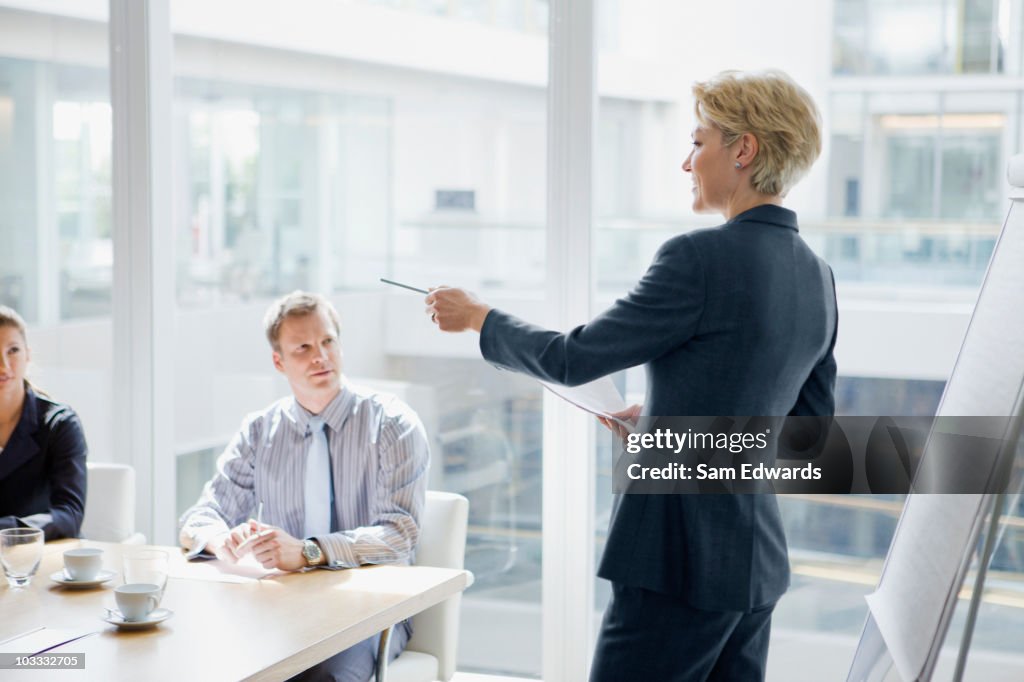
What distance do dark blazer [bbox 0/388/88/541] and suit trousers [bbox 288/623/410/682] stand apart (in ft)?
2.73

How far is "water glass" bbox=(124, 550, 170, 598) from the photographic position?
2.11 meters

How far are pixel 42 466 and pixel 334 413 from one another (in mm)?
820

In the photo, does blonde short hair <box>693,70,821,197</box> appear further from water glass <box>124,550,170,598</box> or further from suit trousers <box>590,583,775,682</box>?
water glass <box>124,550,170,598</box>

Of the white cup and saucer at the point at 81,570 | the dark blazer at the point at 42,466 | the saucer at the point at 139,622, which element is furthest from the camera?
the dark blazer at the point at 42,466

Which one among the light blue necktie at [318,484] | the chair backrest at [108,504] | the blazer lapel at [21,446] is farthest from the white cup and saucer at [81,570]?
the chair backrest at [108,504]

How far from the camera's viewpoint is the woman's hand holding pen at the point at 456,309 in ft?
6.86

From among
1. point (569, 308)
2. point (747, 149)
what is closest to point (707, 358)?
point (747, 149)

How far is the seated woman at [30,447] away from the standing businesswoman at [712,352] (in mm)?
1481

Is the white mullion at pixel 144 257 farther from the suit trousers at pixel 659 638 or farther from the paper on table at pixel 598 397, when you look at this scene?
the suit trousers at pixel 659 638

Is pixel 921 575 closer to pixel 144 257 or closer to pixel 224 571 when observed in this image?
pixel 224 571

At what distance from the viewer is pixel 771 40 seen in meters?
3.10

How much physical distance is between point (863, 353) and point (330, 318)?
144 centimetres

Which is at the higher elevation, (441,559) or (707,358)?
(707,358)

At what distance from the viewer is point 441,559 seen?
2.75 meters
